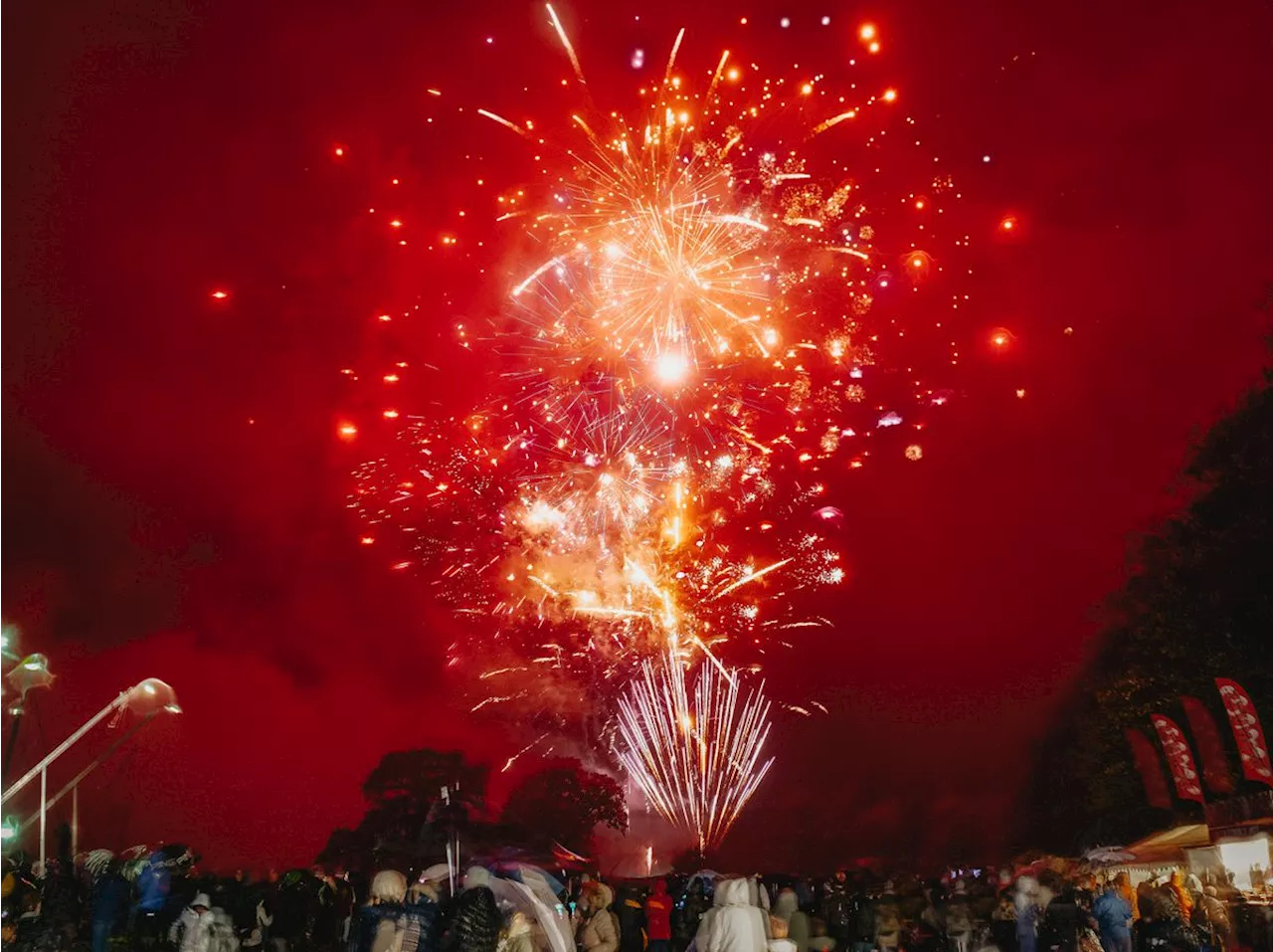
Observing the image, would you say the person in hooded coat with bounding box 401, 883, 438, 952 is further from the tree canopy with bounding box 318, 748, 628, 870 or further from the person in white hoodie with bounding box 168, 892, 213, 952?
the tree canopy with bounding box 318, 748, 628, 870

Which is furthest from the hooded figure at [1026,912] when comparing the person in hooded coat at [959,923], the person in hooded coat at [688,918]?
the person in hooded coat at [688,918]

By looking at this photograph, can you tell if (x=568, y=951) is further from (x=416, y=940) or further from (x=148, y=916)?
(x=148, y=916)

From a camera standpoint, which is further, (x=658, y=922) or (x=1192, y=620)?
(x=1192, y=620)

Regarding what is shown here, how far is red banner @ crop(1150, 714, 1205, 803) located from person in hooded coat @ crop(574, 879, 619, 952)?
1419 centimetres

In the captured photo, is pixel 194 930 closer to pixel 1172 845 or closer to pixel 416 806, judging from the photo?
pixel 1172 845

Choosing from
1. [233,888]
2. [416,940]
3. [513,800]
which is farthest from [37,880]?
[513,800]

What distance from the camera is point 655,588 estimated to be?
24141 millimetres

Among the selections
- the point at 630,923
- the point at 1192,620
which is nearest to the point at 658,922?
the point at 630,923

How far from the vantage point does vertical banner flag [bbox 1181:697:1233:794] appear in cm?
2116

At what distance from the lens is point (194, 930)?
10.0 metres

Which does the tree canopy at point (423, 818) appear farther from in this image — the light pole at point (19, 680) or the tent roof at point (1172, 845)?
the tent roof at point (1172, 845)

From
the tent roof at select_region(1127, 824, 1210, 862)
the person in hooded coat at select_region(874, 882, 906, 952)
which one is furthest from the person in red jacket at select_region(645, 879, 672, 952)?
the tent roof at select_region(1127, 824, 1210, 862)

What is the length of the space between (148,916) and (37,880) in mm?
4800

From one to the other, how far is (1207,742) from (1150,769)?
6066 millimetres
